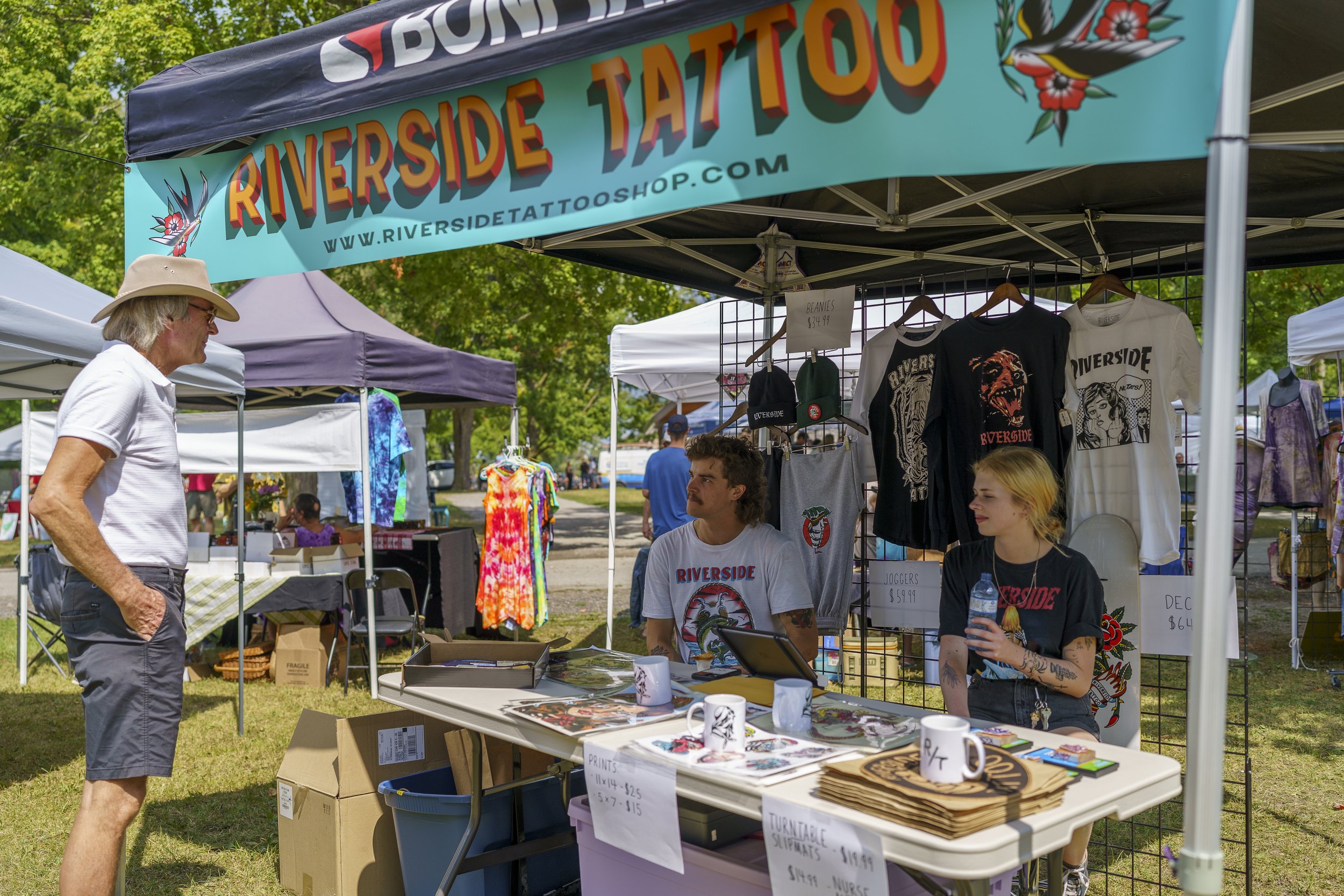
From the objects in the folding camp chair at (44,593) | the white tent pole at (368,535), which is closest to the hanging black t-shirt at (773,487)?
the white tent pole at (368,535)

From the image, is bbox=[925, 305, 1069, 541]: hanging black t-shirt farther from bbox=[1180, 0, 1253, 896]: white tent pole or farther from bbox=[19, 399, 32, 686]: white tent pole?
bbox=[19, 399, 32, 686]: white tent pole

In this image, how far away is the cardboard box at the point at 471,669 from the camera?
2719mm

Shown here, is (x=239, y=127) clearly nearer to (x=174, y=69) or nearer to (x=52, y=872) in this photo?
(x=174, y=69)

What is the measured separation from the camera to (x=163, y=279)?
8.47 feet

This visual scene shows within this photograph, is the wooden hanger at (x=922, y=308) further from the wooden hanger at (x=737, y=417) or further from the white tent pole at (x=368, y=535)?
the white tent pole at (x=368, y=535)

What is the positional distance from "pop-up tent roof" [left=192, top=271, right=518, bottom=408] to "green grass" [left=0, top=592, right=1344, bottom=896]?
2.19m

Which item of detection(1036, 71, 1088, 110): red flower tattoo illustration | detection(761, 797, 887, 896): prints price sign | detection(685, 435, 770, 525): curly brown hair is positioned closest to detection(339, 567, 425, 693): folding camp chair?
detection(685, 435, 770, 525): curly brown hair

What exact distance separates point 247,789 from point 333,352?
314cm

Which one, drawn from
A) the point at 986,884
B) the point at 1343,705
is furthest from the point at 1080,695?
the point at 1343,705

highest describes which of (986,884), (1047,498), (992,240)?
(992,240)

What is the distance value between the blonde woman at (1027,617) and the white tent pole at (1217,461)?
1041 mm

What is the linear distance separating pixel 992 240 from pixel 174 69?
294cm

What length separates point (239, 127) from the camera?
2.56m

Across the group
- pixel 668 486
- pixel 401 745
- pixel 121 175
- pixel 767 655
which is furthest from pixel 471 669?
pixel 121 175
